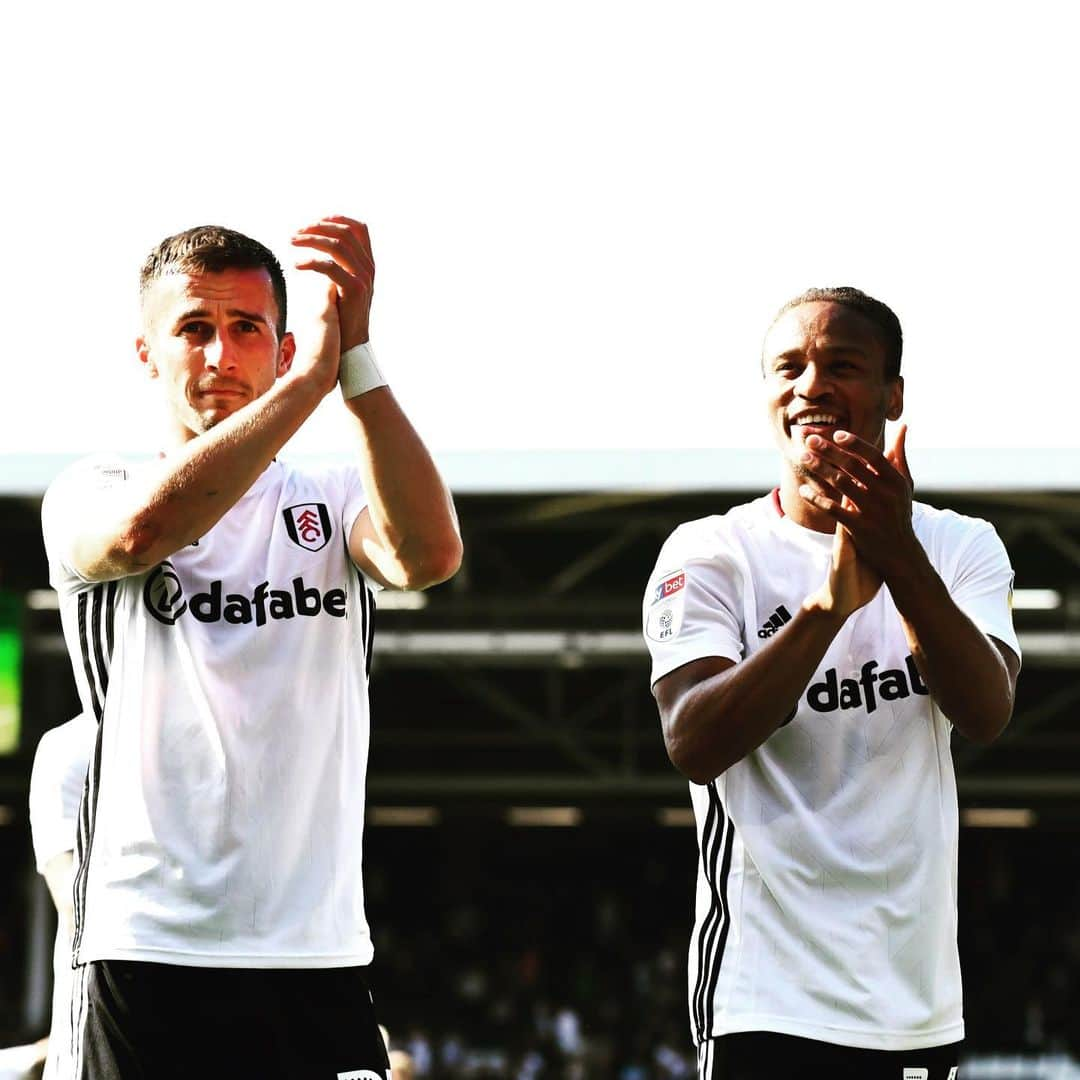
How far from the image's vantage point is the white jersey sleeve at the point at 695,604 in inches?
118

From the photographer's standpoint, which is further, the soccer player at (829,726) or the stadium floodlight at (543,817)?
the stadium floodlight at (543,817)

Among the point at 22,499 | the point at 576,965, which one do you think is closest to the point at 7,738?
the point at 22,499

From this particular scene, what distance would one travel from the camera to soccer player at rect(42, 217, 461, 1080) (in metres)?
2.80

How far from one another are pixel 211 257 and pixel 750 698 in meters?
1.18

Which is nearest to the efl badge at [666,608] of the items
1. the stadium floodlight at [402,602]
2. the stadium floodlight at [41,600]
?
the stadium floodlight at [402,602]

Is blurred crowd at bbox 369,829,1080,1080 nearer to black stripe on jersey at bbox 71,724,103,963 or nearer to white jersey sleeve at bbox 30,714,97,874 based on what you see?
white jersey sleeve at bbox 30,714,97,874

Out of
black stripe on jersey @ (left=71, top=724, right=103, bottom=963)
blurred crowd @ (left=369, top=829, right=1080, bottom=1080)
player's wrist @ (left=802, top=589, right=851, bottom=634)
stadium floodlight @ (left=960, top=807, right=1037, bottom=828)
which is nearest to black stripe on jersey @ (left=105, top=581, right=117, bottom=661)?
black stripe on jersey @ (left=71, top=724, right=103, bottom=963)

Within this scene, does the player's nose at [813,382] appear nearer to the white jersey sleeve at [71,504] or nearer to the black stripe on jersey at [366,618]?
the black stripe on jersey at [366,618]

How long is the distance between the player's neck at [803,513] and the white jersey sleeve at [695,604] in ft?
0.46

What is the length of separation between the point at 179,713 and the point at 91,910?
337mm

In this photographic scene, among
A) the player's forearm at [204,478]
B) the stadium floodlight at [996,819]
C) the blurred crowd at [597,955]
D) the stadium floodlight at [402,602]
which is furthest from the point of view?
the blurred crowd at [597,955]

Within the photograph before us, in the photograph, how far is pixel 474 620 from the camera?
14.5 m

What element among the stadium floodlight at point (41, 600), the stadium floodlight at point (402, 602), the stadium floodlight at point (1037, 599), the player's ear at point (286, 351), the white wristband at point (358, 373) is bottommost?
the white wristband at point (358, 373)

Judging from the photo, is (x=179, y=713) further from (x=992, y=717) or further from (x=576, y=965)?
(x=576, y=965)
